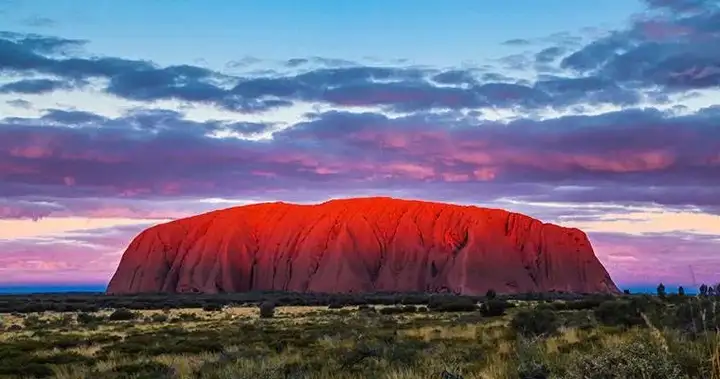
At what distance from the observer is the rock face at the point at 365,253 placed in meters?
106

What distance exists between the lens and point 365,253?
111m

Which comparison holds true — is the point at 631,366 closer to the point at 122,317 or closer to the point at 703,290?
the point at 703,290

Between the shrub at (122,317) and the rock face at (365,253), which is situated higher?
the rock face at (365,253)

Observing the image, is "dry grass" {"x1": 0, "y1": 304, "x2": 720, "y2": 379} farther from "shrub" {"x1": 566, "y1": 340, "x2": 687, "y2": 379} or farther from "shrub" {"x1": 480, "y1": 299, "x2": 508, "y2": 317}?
"shrub" {"x1": 480, "y1": 299, "x2": 508, "y2": 317}

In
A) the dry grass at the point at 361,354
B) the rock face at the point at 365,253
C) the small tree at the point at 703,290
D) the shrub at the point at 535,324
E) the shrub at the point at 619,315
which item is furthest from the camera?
the rock face at the point at 365,253

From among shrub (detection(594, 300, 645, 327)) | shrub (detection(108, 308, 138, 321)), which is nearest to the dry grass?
shrub (detection(594, 300, 645, 327))

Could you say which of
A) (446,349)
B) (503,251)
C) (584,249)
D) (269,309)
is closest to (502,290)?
(503,251)

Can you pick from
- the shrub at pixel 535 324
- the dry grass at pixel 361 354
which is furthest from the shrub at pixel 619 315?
the dry grass at pixel 361 354

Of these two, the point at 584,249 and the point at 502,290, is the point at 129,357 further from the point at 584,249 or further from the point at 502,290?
the point at 584,249

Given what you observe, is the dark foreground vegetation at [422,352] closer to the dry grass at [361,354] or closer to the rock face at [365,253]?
the dry grass at [361,354]

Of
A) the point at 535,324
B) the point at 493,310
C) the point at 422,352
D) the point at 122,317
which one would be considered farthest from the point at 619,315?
the point at 122,317

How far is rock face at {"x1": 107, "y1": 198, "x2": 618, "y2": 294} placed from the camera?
105500mm

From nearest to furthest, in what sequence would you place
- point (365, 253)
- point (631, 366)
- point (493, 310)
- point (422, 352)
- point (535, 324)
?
1. point (631, 366)
2. point (422, 352)
3. point (535, 324)
4. point (493, 310)
5. point (365, 253)

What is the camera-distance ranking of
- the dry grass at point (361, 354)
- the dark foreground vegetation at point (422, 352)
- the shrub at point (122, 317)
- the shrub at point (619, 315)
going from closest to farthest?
the dark foreground vegetation at point (422, 352), the dry grass at point (361, 354), the shrub at point (619, 315), the shrub at point (122, 317)
